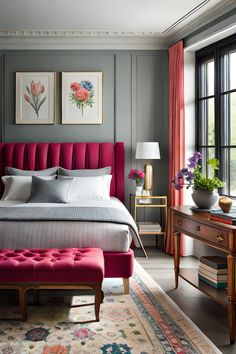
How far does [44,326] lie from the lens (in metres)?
2.94

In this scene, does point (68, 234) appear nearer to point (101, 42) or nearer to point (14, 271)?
point (14, 271)

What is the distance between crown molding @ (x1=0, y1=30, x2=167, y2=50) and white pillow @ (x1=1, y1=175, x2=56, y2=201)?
1906 mm

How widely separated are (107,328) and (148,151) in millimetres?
2932

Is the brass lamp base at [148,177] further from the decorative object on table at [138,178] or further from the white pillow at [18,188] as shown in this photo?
the white pillow at [18,188]

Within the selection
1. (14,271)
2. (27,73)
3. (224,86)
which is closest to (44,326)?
(14,271)

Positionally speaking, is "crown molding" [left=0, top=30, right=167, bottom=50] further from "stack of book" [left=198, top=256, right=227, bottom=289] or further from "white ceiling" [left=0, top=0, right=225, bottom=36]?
"stack of book" [left=198, top=256, right=227, bottom=289]

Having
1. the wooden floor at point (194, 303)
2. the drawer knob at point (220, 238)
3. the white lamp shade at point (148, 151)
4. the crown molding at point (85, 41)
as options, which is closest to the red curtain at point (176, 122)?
the white lamp shade at point (148, 151)

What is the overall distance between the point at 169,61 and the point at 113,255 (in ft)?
10.4

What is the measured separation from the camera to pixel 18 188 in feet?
16.9

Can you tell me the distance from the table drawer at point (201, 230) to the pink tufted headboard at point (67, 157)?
203 centimetres

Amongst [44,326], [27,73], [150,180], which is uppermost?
[27,73]

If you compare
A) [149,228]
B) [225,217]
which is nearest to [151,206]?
[149,228]

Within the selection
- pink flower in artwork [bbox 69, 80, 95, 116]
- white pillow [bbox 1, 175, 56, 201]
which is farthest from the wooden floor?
pink flower in artwork [bbox 69, 80, 95, 116]

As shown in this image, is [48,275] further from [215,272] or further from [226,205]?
[226,205]
